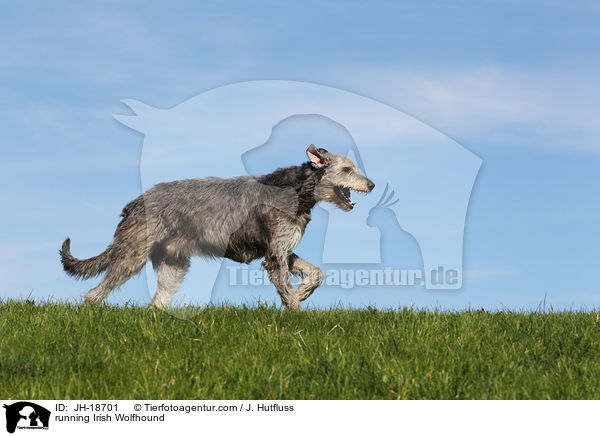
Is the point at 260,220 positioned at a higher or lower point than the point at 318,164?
lower

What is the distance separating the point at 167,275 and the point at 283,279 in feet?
7.82

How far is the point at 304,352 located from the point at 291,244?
3366 millimetres

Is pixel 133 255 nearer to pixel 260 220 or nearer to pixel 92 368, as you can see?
pixel 260 220

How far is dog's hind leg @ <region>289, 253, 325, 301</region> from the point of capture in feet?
32.6

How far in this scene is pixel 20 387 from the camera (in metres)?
6.06

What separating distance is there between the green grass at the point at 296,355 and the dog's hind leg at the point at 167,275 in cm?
147

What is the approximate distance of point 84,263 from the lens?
1073 centimetres

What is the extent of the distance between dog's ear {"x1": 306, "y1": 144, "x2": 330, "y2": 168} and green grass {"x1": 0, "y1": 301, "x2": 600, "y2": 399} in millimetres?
2445

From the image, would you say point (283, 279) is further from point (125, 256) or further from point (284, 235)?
point (125, 256)
